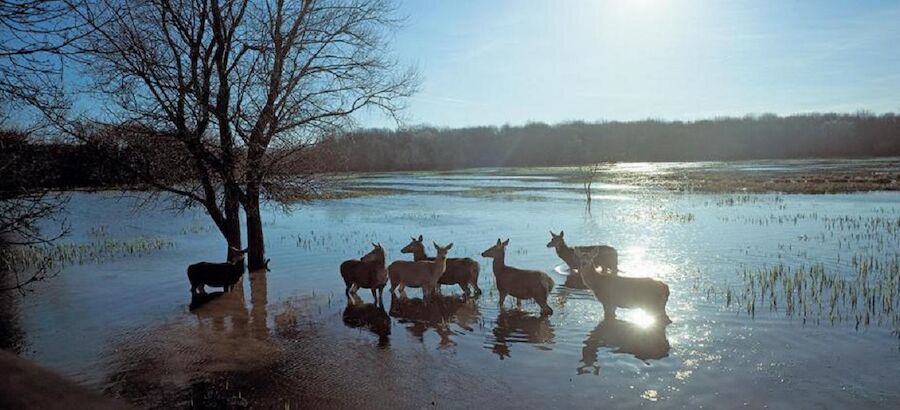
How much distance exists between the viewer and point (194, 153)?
47.4 ft

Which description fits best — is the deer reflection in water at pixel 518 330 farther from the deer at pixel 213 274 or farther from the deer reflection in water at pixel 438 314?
the deer at pixel 213 274

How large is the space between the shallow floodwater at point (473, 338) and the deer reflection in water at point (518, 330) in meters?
0.05

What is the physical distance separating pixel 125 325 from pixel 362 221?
17.9 m

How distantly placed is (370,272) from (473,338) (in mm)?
3423

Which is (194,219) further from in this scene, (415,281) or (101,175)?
(415,281)

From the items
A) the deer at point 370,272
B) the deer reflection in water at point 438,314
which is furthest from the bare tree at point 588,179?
the deer at point 370,272

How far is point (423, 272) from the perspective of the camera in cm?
1252

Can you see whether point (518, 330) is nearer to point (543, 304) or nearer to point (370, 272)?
point (543, 304)

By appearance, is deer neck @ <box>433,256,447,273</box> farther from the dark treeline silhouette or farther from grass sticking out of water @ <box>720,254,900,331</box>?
the dark treeline silhouette

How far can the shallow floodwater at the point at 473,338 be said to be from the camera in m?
7.69

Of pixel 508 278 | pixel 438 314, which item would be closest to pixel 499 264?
pixel 508 278

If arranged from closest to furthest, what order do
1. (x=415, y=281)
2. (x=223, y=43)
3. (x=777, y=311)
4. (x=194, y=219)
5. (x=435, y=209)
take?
1. (x=777, y=311)
2. (x=415, y=281)
3. (x=223, y=43)
4. (x=194, y=219)
5. (x=435, y=209)

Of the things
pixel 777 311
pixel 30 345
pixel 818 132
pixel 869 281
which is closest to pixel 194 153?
pixel 30 345

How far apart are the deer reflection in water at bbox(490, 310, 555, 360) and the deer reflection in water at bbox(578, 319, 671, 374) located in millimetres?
743
